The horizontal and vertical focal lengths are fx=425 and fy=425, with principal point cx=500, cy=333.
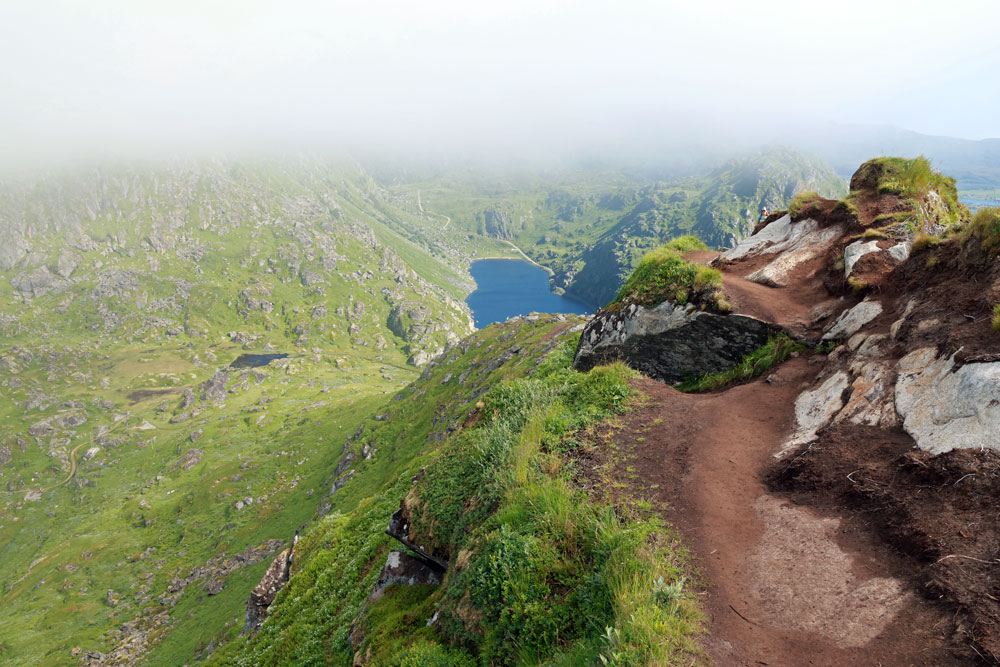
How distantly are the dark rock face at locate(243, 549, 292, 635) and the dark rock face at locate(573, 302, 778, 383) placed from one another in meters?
23.7

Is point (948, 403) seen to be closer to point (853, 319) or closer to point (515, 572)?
point (853, 319)

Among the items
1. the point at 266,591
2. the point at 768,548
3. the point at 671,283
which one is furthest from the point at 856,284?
the point at 266,591

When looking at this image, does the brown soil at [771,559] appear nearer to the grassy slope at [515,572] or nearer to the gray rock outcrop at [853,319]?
the grassy slope at [515,572]

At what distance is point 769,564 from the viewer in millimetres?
8555

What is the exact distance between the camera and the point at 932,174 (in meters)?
22.5

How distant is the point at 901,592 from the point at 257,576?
149601 mm

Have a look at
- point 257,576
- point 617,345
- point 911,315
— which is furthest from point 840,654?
point 257,576

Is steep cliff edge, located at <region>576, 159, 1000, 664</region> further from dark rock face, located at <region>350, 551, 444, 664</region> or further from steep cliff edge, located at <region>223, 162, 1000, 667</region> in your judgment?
dark rock face, located at <region>350, 551, 444, 664</region>

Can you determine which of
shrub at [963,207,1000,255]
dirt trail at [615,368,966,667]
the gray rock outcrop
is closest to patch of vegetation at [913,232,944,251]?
shrub at [963,207,1000,255]

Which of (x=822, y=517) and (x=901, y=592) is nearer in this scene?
(x=901, y=592)

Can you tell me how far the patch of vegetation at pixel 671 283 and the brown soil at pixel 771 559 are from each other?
9023mm

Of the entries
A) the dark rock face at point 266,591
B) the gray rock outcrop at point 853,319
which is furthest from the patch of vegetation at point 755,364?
the dark rock face at point 266,591

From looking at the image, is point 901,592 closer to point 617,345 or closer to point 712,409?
point 712,409

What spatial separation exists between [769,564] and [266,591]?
29736 millimetres
